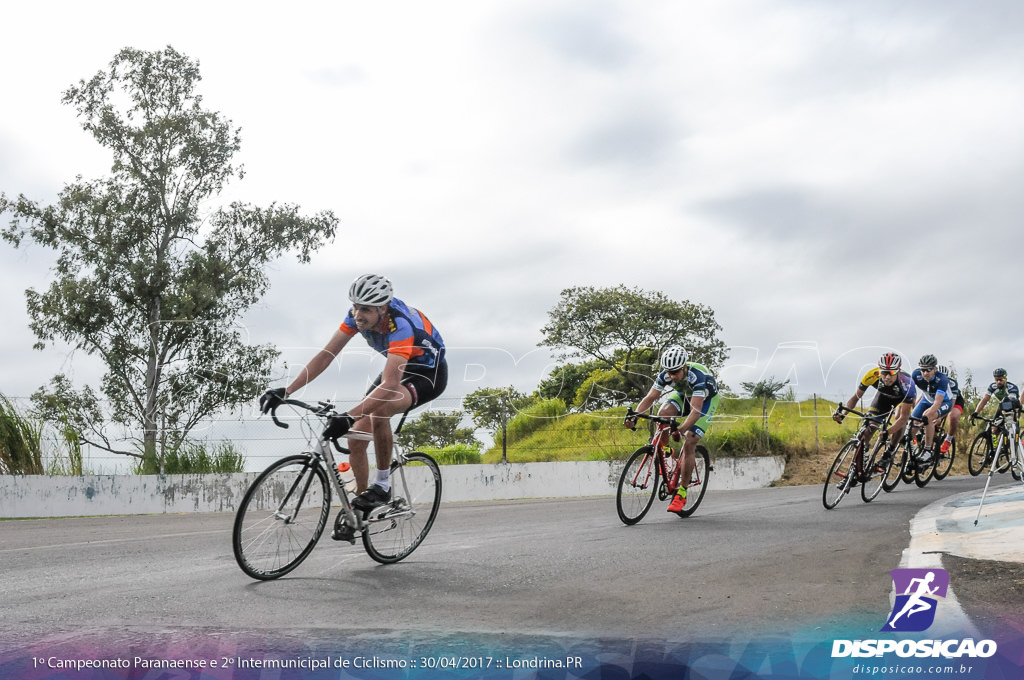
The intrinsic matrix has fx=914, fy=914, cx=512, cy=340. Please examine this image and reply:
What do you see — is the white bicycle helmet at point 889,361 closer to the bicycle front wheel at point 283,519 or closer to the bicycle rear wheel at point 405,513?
the bicycle rear wheel at point 405,513

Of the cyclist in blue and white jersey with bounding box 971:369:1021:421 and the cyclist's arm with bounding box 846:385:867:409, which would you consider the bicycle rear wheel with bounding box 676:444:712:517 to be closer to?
the cyclist's arm with bounding box 846:385:867:409

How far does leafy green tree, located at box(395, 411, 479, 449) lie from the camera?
21.2 metres

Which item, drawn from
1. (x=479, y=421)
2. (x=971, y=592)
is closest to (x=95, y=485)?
(x=479, y=421)

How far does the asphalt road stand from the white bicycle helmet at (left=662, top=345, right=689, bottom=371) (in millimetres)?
1721

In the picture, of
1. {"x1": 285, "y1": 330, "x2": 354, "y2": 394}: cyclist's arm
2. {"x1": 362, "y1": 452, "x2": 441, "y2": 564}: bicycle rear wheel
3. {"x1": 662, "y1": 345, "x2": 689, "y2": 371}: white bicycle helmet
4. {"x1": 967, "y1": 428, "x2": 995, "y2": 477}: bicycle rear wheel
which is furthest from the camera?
{"x1": 967, "y1": 428, "x2": 995, "y2": 477}: bicycle rear wheel

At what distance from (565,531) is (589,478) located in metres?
13.0

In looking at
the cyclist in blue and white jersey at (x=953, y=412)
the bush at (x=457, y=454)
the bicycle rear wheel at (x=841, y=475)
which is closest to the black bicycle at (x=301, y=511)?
the bicycle rear wheel at (x=841, y=475)

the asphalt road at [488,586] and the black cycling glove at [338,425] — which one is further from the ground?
the black cycling glove at [338,425]

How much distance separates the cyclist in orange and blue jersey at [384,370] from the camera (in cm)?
612

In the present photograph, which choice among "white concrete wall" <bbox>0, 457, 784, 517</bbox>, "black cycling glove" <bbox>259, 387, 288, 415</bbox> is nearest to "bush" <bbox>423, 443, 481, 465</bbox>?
"white concrete wall" <bbox>0, 457, 784, 517</bbox>

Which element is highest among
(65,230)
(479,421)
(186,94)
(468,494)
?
(186,94)

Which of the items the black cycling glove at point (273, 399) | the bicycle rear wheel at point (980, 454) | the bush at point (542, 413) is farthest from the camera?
the bush at point (542, 413)

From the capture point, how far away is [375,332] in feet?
20.8

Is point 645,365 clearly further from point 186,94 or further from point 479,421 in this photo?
point 479,421
